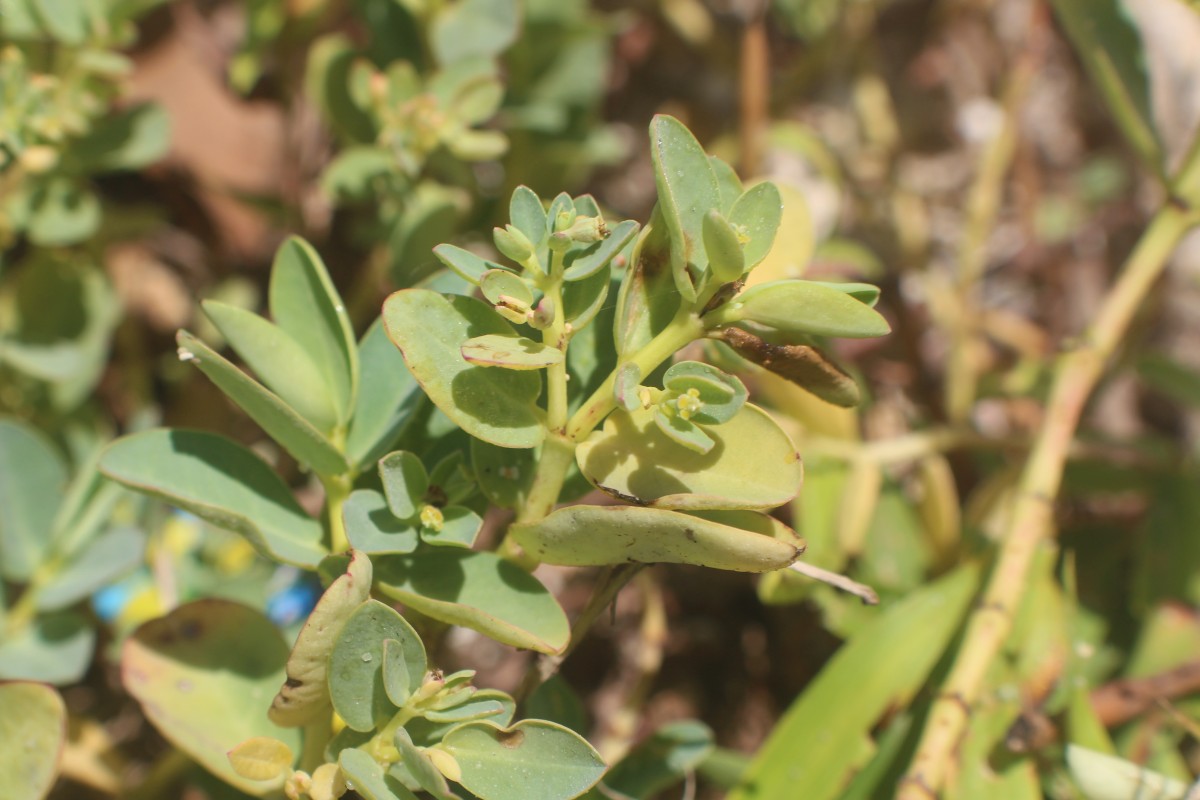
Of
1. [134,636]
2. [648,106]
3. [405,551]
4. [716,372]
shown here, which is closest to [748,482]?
[716,372]

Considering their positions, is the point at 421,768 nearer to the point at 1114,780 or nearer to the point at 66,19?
the point at 1114,780

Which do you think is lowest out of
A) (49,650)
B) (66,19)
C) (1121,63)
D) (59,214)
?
(49,650)

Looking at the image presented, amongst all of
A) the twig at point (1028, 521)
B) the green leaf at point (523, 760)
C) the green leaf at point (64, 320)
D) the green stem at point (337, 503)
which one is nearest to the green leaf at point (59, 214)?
the green leaf at point (64, 320)

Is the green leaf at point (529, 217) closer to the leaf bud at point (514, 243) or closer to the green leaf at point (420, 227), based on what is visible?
the leaf bud at point (514, 243)

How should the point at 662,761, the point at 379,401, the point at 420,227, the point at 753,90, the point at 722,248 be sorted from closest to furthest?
the point at 722,248, the point at 379,401, the point at 662,761, the point at 420,227, the point at 753,90

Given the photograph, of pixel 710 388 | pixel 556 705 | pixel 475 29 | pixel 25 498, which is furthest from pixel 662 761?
pixel 475 29

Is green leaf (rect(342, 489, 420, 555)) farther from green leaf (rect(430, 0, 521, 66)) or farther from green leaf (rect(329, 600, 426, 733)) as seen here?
green leaf (rect(430, 0, 521, 66))

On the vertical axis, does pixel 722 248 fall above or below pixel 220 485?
above
